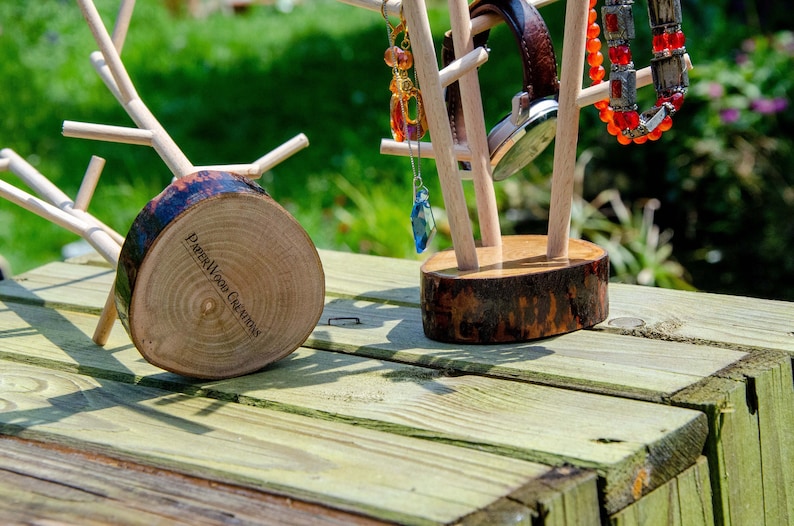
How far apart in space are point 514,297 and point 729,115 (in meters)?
1.93

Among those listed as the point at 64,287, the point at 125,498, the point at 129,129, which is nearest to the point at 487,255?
the point at 129,129

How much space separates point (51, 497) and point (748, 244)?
2420mm

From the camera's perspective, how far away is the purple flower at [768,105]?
2996 mm

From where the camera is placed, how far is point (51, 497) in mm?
979

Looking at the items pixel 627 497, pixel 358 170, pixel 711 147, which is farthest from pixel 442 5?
pixel 627 497

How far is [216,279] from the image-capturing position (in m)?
1.23

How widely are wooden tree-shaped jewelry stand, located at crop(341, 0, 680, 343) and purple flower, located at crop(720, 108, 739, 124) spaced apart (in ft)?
5.63

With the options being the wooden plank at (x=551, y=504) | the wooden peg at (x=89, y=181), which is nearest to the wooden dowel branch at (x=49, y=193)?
the wooden peg at (x=89, y=181)

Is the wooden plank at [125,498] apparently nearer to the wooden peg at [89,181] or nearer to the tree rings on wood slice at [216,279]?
the tree rings on wood slice at [216,279]

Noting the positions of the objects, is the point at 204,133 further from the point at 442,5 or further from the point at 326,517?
the point at 326,517

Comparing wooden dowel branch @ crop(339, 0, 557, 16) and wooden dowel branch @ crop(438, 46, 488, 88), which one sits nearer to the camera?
wooden dowel branch @ crop(438, 46, 488, 88)

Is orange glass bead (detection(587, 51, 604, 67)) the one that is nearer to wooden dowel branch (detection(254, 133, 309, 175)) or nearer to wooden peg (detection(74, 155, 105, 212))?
wooden dowel branch (detection(254, 133, 309, 175))

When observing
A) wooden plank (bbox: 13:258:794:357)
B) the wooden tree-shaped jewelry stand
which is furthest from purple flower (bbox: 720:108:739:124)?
the wooden tree-shaped jewelry stand

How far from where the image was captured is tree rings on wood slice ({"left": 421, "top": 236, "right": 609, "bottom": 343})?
1.32 m
